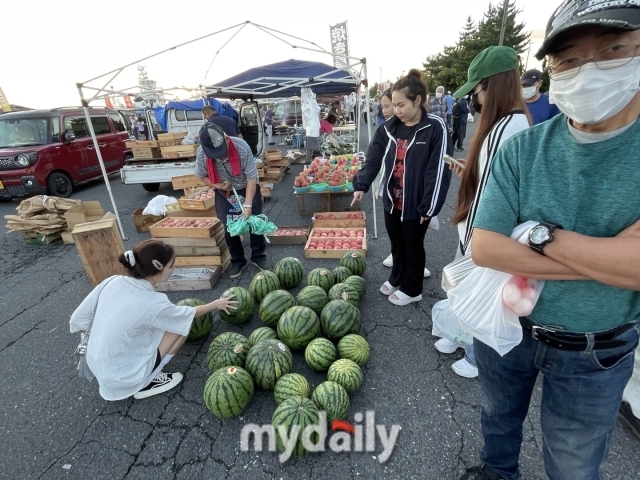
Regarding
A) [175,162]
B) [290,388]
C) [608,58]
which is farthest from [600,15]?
[175,162]

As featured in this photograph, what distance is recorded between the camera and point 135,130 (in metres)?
19.2

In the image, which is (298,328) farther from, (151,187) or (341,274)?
(151,187)

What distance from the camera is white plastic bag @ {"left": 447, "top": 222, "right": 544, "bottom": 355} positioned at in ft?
3.93

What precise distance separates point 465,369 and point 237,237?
124 inches

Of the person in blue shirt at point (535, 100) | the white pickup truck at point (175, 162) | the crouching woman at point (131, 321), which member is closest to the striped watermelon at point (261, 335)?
the crouching woman at point (131, 321)

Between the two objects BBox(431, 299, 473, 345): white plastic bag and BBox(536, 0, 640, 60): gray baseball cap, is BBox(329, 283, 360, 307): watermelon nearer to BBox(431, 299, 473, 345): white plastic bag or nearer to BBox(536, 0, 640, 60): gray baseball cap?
BBox(431, 299, 473, 345): white plastic bag

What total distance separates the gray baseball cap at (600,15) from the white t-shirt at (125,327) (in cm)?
265

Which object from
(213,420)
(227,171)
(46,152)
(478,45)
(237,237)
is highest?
(478,45)

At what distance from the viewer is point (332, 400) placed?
2.24m

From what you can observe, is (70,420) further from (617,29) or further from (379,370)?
(617,29)

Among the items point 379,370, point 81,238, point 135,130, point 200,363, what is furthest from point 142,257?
point 135,130

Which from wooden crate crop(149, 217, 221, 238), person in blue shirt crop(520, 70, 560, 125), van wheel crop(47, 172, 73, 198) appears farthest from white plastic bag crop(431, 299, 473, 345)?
van wheel crop(47, 172, 73, 198)

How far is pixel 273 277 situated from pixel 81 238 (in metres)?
2.62

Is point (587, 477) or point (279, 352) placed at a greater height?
point (587, 477)
